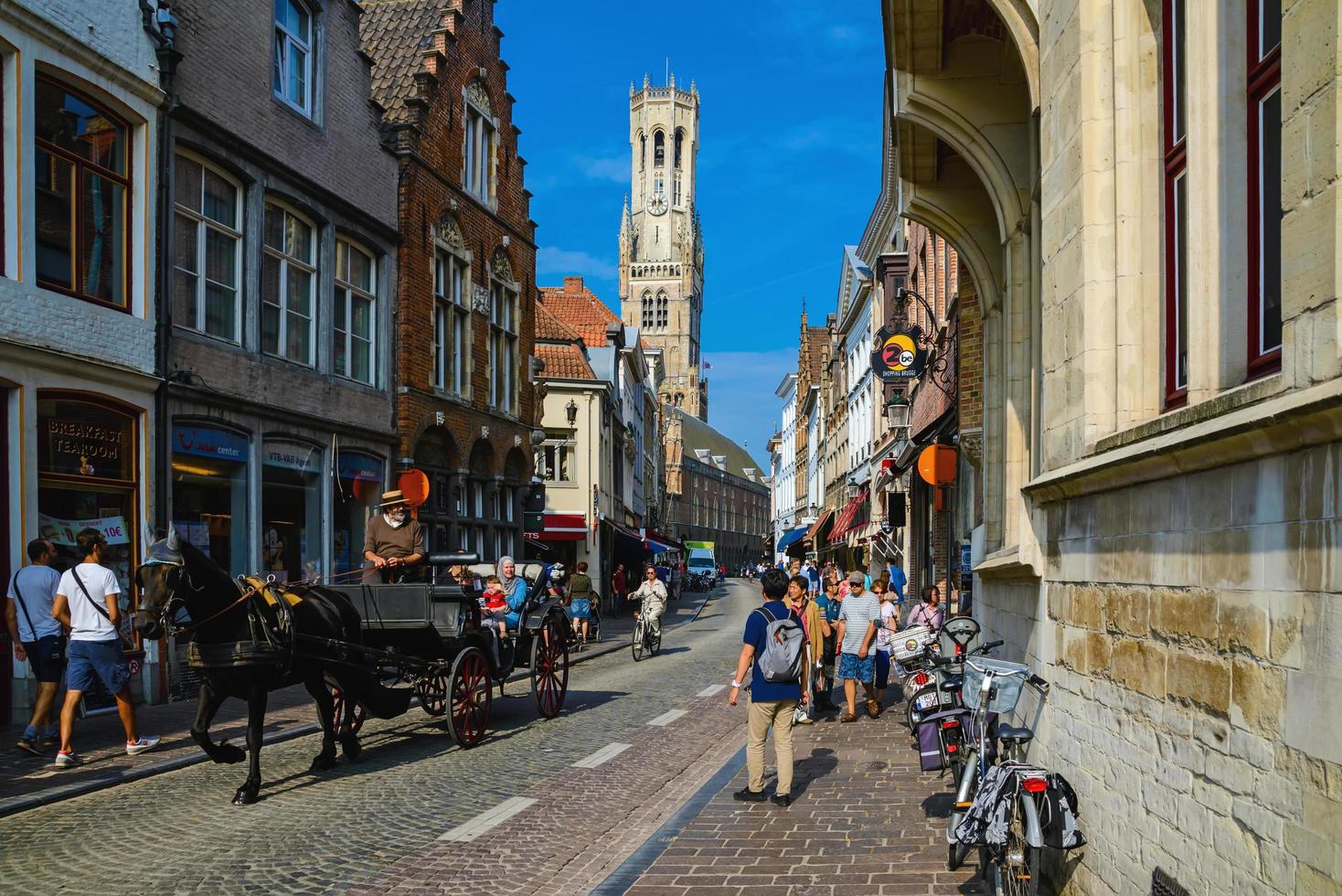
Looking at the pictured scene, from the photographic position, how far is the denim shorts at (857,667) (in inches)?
527

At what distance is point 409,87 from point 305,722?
14727 mm

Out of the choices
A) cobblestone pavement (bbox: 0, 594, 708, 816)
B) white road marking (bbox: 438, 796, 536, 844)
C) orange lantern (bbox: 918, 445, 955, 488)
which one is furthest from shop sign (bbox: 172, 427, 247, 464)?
orange lantern (bbox: 918, 445, 955, 488)

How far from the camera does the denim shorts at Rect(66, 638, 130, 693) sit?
987cm

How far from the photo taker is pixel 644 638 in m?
21.7

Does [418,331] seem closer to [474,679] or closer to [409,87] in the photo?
[409,87]

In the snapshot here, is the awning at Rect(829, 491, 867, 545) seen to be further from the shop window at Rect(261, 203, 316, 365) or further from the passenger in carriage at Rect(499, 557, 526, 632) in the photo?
the passenger in carriage at Rect(499, 557, 526, 632)

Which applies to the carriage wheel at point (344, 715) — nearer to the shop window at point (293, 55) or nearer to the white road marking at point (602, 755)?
the white road marking at point (602, 755)

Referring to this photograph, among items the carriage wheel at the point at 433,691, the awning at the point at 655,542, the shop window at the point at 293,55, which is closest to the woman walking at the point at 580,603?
the shop window at the point at 293,55

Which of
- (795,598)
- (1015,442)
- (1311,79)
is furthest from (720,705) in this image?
(1311,79)

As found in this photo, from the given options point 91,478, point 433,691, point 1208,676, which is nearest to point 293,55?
point 91,478

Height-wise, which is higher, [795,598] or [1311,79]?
[1311,79]

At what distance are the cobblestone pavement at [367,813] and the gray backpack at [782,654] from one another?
1.12 meters

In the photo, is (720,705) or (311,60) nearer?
(720,705)

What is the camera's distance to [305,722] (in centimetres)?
1222
